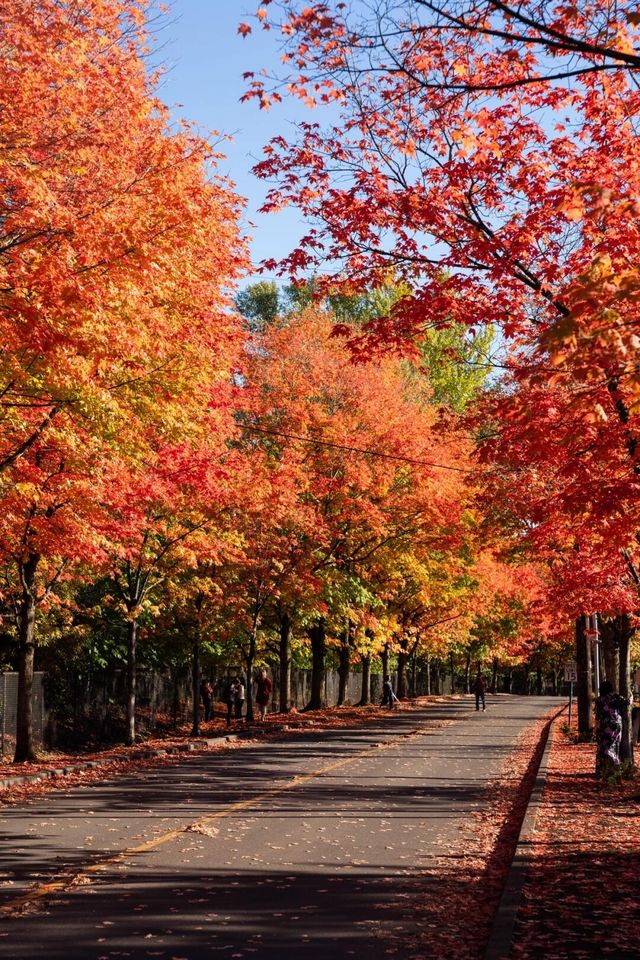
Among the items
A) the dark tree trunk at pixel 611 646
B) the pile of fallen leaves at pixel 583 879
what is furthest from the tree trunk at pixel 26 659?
the dark tree trunk at pixel 611 646

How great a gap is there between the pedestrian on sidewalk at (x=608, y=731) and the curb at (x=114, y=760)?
380 inches

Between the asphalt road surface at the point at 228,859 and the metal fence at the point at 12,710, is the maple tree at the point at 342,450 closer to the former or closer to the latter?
the metal fence at the point at 12,710

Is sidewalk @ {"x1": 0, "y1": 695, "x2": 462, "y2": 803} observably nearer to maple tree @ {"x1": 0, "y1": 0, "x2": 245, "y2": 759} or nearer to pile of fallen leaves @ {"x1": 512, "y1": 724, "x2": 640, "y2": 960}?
maple tree @ {"x1": 0, "y1": 0, "x2": 245, "y2": 759}

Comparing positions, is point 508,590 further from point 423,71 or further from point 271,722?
point 423,71

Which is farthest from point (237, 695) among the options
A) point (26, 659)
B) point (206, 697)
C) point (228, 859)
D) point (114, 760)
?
point (228, 859)

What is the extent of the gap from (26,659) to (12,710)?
5955mm

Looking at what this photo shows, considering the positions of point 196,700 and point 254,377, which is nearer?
point 196,700

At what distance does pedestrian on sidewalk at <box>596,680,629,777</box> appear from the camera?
18.0 meters

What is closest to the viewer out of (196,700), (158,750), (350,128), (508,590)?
(350,128)

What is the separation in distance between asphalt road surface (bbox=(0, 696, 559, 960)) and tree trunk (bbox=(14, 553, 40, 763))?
12.1 ft

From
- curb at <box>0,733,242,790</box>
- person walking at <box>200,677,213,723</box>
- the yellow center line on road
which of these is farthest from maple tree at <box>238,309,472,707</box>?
the yellow center line on road

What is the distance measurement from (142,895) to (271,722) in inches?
1047

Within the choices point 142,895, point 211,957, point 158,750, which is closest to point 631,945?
point 211,957

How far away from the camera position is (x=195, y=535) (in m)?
24.7
